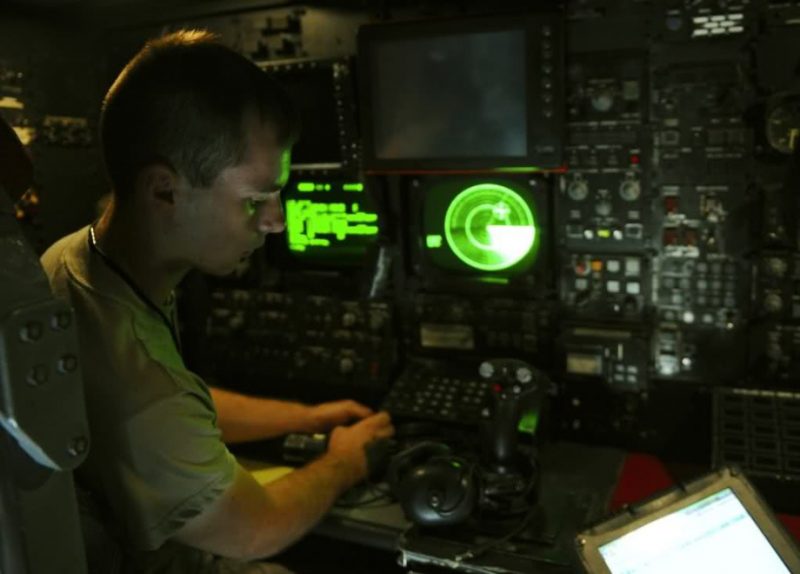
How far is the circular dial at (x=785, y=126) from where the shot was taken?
176cm

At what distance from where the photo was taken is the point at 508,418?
1821mm

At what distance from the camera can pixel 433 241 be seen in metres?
2.25

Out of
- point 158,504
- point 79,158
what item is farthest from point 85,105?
point 158,504

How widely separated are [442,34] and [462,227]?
0.55 metres

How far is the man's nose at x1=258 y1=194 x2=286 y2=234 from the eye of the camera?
146cm

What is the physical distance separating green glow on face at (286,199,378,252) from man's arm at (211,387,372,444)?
54 centimetres

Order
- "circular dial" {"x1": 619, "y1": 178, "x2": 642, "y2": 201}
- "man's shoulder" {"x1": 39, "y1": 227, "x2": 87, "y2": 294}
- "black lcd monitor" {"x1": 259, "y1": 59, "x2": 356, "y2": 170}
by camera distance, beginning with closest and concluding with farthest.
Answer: "man's shoulder" {"x1": 39, "y1": 227, "x2": 87, "y2": 294} < "circular dial" {"x1": 619, "y1": 178, "x2": 642, "y2": 201} < "black lcd monitor" {"x1": 259, "y1": 59, "x2": 356, "y2": 170}

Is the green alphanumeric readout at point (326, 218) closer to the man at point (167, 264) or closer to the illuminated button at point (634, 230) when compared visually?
the illuminated button at point (634, 230)

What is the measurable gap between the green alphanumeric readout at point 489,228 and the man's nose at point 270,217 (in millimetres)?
825

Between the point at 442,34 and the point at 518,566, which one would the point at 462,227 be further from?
the point at 518,566

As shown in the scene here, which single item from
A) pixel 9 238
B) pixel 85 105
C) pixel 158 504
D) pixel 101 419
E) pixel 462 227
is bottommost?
pixel 158 504

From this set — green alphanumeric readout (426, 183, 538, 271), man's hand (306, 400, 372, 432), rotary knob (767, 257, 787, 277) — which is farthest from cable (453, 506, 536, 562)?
rotary knob (767, 257, 787, 277)

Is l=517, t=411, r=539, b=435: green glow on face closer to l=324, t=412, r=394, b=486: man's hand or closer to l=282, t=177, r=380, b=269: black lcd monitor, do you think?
l=324, t=412, r=394, b=486: man's hand

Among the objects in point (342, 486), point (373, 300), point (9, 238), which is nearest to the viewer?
point (9, 238)
